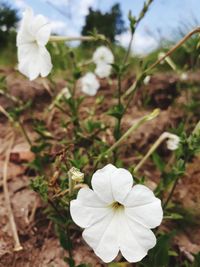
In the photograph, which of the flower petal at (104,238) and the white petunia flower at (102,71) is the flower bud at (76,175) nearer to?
the flower petal at (104,238)

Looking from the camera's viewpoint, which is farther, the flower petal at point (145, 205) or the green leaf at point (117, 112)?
the green leaf at point (117, 112)

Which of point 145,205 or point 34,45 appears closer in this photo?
point 145,205

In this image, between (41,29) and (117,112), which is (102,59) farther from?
(41,29)

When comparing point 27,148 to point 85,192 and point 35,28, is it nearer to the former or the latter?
point 35,28

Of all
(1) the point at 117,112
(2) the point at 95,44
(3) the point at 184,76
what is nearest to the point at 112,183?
(1) the point at 117,112

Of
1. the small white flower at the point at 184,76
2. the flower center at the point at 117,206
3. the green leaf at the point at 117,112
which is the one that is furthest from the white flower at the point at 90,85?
the flower center at the point at 117,206
